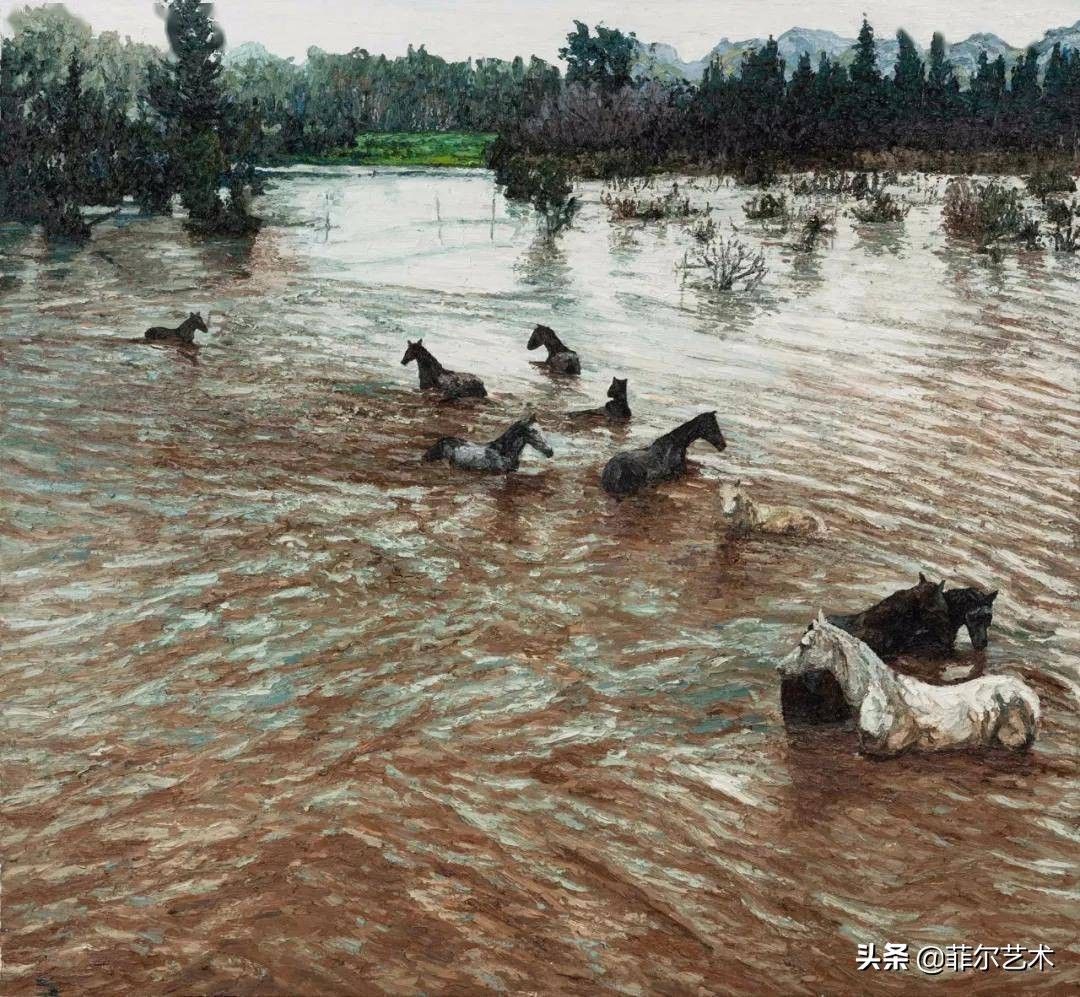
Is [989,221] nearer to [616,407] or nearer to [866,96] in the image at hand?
[616,407]

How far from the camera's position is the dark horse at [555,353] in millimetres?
11219

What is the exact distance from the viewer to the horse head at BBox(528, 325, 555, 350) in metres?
11.6

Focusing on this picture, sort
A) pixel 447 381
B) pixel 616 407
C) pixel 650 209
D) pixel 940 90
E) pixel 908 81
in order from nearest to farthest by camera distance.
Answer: pixel 616 407 < pixel 447 381 < pixel 650 209 < pixel 940 90 < pixel 908 81

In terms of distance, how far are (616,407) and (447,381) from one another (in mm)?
1588

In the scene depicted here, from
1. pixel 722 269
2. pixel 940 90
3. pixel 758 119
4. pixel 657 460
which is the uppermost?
pixel 940 90

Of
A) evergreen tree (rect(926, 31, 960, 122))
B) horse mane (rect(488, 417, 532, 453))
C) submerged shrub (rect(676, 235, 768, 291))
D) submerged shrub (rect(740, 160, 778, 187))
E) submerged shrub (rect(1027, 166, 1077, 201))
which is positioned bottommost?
horse mane (rect(488, 417, 532, 453))

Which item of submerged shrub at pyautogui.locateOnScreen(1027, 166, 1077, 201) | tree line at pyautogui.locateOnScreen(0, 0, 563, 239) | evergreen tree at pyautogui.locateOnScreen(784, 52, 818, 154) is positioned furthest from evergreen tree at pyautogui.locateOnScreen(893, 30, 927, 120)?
submerged shrub at pyautogui.locateOnScreen(1027, 166, 1077, 201)

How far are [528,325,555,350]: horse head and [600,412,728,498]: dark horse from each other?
3.65m

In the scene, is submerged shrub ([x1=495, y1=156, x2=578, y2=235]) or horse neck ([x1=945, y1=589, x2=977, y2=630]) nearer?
horse neck ([x1=945, y1=589, x2=977, y2=630])

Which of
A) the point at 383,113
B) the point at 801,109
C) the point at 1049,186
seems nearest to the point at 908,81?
the point at 801,109

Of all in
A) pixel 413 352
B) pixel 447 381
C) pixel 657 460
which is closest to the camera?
pixel 657 460

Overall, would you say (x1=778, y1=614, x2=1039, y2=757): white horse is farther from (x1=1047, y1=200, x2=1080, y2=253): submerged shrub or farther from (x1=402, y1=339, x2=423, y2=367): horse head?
(x1=1047, y1=200, x2=1080, y2=253): submerged shrub

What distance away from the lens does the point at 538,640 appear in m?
5.47

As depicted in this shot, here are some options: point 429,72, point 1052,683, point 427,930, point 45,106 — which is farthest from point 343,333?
point 429,72
